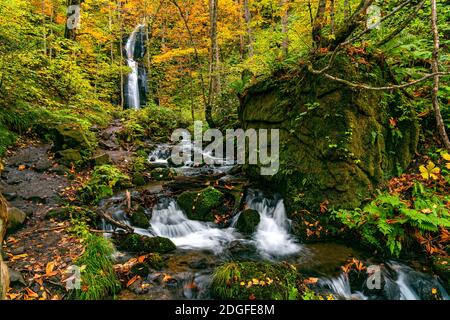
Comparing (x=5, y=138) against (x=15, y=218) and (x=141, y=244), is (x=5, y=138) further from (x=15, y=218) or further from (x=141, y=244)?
(x=141, y=244)

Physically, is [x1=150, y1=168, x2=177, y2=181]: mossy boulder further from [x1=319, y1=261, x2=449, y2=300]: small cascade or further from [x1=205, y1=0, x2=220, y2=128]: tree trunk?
[x1=319, y1=261, x2=449, y2=300]: small cascade

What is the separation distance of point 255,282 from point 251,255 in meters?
1.55

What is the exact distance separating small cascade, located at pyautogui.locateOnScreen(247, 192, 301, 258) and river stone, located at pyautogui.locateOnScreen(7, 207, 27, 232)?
4668 mm

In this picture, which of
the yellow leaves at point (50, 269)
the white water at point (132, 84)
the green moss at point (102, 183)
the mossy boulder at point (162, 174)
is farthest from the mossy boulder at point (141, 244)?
the white water at point (132, 84)

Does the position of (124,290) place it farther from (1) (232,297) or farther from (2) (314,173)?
(2) (314,173)

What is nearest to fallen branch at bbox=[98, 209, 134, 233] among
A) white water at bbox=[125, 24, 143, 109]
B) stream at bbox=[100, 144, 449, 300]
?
stream at bbox=[100, 144, 449, 300]

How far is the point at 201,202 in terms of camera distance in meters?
7.05

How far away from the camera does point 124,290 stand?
4.25 m

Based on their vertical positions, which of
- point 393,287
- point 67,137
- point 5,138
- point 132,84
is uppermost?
point 132,84

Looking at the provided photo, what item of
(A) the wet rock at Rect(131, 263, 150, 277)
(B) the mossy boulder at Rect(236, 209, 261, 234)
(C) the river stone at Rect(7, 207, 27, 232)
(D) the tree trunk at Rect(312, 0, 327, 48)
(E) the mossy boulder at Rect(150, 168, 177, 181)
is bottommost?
(A) the wet rock at Rect(131, 263, 150, 277)

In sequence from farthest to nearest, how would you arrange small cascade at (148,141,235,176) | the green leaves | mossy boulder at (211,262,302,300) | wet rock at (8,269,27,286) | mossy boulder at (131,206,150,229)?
small cascade at (148,141,235,176)
mossy boulder at (131,206,150,229)
the green leaves
mossy boulder at (211,262,302,300)
wet rock at (8,269,27,286)

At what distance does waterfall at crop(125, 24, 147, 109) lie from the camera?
2091 cm

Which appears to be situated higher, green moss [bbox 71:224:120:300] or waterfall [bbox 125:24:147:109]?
waterfall [bbox 125:24:147:109]

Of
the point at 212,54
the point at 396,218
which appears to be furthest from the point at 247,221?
the point at 212,54
